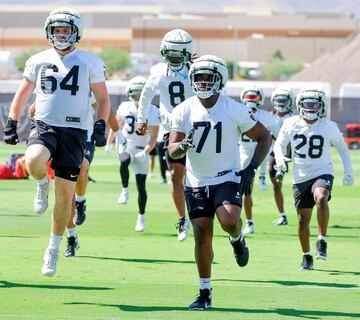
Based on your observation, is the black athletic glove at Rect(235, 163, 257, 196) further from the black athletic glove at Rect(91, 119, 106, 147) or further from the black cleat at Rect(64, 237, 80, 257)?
the black cleat at Rect(64, 237, 80, 257)

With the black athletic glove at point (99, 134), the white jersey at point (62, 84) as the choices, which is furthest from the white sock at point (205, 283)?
the white jersey at point (62, 84)

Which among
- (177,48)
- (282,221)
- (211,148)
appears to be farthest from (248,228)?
(211,148)

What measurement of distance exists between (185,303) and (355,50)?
87.0 meters

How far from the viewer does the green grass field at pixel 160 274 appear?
10531mm

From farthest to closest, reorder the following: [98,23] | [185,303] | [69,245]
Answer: [98,23], [69,245], [185,303]

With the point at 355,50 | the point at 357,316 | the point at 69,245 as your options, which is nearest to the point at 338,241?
the point at 69,245

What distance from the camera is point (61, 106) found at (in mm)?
11570

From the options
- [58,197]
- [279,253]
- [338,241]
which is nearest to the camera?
[58,197]

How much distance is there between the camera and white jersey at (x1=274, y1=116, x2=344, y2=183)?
14.3 metres

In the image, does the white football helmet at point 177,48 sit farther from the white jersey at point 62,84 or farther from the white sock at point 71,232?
the white jersey at point 62,84

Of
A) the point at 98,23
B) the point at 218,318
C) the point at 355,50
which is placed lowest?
the point at 218,318

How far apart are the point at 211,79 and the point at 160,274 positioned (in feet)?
8.94

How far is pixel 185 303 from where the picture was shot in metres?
10.9

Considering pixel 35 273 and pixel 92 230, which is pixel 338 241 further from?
pixel 35 273
